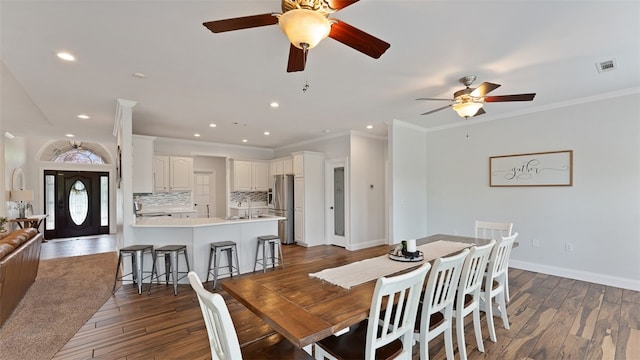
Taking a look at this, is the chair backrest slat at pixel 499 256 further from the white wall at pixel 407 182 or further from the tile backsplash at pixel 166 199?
the tile backsplash at pixel 166 199

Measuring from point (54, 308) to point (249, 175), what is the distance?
4620mm

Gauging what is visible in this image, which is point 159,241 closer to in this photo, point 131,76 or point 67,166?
point 131,76

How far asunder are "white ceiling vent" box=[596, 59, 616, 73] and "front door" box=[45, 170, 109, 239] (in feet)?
35.2

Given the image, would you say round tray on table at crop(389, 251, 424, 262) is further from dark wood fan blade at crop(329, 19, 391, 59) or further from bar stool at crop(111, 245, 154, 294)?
bar stool at crop(111, 245, 154, 294)

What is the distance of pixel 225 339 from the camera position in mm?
1202

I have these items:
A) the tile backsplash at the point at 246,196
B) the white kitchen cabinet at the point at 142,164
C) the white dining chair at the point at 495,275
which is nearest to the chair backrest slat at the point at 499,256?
the white dining chair at the point at 495,275

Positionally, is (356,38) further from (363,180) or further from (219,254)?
(363,180)

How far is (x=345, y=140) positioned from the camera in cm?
618

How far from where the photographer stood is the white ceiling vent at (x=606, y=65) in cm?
288

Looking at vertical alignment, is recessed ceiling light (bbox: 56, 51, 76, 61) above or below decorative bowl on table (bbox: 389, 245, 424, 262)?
A: above

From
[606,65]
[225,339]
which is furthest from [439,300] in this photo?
[606,65]

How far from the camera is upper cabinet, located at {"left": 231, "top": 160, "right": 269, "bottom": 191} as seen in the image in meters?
7.21

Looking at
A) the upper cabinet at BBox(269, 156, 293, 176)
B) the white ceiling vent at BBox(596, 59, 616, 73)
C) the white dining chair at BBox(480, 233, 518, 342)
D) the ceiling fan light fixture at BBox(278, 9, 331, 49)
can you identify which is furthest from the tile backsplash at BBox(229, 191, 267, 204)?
the white ceiling vent at BBox(596, 59, 616, 73)

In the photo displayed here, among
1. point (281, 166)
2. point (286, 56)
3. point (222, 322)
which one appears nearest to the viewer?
point (222, 322)
